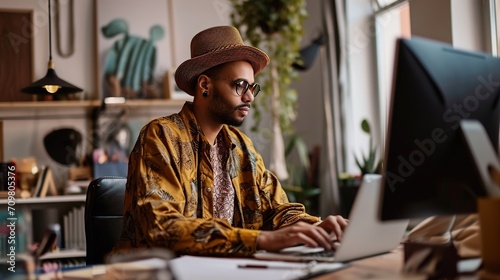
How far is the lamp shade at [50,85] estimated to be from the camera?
3.52 m

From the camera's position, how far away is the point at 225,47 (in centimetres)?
215

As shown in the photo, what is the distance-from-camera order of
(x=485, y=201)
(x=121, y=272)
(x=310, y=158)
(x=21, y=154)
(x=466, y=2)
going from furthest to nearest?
1. (x=310, y=158)
2. (x=21, y=154)
3. (x=466, y=2)
4. (x=485, y=201)
5. (x=121, y=272)

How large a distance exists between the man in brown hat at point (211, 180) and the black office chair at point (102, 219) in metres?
0.20

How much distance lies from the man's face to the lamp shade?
1.60 meters

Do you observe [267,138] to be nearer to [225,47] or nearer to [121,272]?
[225,47]

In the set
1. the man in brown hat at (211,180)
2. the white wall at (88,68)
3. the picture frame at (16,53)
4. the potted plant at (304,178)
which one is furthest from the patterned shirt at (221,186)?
the picture frame at (16,53)

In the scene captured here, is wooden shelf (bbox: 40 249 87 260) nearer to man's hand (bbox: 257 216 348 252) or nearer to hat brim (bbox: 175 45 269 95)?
hat brim (bbox: 175 45 269 95)

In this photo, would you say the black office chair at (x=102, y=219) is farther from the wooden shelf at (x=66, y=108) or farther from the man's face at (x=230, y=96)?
the wooden shelf at (x=66, y=108)

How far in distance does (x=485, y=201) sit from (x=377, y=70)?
143 inches

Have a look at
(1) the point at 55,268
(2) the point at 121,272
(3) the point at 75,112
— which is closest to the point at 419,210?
(2) the point at 121,272

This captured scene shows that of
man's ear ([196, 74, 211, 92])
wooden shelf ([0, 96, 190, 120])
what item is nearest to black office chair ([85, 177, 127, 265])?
man's ear ([196, 74, 211, 92])

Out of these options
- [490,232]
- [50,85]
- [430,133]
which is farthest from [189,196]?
[50,85]

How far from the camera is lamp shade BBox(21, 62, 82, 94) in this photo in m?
3.52

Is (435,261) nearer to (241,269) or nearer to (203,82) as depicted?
(241,269)
